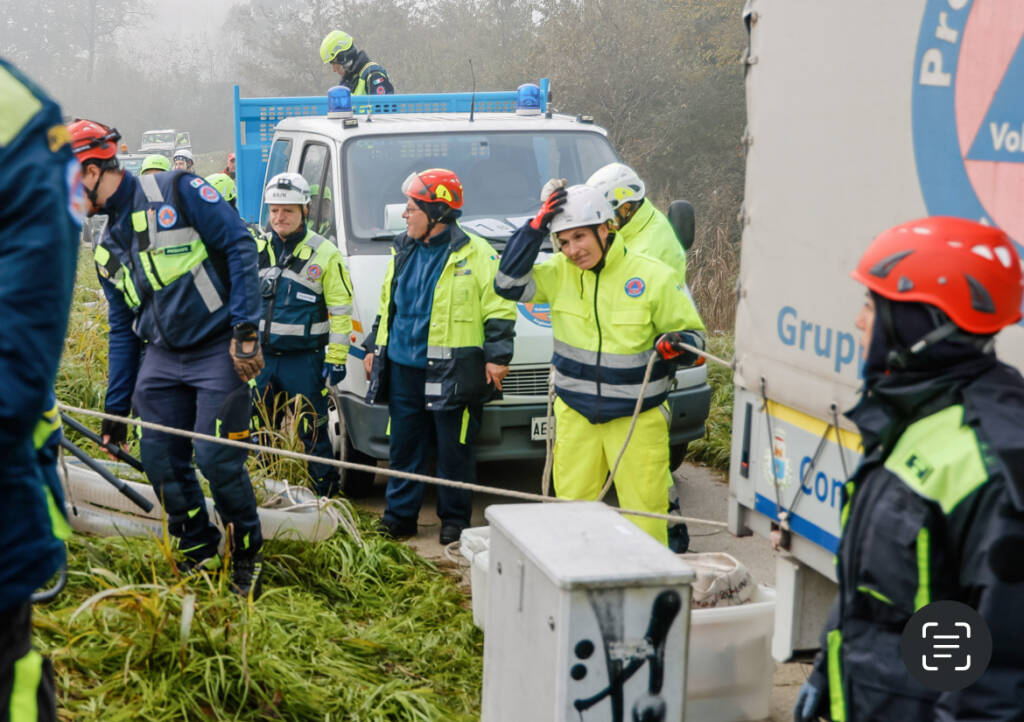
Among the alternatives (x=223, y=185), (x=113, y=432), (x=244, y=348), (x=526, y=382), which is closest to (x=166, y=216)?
(x=244, y=348)

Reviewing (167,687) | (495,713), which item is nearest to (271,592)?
(167,687)

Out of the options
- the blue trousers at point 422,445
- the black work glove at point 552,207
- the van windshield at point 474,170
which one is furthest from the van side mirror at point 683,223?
the black work glove at point 552,207

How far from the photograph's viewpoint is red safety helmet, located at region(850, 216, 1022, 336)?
2.23 m

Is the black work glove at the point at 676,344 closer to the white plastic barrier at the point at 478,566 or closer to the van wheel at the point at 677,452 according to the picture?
the white plastic barrier at the point at 478,566

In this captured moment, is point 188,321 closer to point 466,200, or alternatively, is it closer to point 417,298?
point 417,298

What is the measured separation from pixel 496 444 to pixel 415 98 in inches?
169

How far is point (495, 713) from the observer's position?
3.87 metres

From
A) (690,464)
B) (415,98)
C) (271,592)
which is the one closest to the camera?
(271,592)

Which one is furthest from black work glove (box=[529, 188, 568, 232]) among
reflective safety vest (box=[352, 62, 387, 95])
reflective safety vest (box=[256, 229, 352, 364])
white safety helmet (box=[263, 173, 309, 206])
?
reflective safety vest (box=[352, 62, 387, 95])

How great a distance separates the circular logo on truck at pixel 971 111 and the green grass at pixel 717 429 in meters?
4.79

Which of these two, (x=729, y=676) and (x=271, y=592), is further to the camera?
(x=271, y=592)

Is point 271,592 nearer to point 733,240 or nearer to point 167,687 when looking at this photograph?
point 167,687

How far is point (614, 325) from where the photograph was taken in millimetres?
5270

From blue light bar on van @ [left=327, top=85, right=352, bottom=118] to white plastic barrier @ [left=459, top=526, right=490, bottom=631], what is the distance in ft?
13.4
